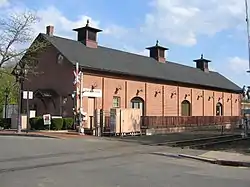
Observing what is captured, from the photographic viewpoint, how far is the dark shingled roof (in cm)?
3809

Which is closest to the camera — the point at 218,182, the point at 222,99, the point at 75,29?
the point at 218,182

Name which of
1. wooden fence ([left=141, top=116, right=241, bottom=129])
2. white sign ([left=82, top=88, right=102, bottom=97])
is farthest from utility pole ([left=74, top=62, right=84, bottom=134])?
wooden fence ([left=141, top=116, right=241, bottom=129])

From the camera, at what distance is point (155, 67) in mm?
47906

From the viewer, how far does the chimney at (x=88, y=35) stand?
4162 cm

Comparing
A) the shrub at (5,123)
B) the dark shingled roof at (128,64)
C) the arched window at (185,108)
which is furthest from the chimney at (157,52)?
the shrub at (5,123)

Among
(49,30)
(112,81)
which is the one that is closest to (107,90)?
(112,81)

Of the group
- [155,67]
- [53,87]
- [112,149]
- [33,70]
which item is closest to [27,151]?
[112,149]

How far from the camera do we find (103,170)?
1323 centimetres

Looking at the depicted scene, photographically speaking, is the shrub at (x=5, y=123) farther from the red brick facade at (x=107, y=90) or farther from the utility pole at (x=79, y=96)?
the utility pole at (x=79, y=96)

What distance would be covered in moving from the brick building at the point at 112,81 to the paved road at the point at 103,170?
50.3 feet

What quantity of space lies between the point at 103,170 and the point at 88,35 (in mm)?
29844

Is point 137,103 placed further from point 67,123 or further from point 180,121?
point 67,123

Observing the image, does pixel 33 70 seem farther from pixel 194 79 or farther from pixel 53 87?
pixel 194 79

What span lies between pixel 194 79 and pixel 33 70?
68.4 ft
